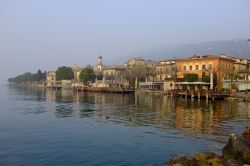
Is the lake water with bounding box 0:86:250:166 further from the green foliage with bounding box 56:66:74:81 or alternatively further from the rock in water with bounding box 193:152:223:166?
the green foliage with bounding box 56:66:74:81

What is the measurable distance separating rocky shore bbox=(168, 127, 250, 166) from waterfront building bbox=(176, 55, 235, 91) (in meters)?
69.2

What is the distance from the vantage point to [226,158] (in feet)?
58.3

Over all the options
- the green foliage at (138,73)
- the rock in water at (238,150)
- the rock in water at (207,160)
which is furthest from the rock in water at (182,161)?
the green foliage at (138,73)

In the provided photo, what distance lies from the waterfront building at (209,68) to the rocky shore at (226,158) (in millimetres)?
69236

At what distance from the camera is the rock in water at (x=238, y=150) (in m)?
17.9

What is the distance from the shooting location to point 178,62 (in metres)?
102

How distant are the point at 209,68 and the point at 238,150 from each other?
75607 millimetres

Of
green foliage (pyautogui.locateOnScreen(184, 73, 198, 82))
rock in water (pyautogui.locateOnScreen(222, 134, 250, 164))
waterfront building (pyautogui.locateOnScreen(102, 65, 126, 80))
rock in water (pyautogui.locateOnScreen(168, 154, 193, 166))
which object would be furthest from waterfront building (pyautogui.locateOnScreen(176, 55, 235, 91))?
rock in water (pyautogui.locateOnScreen(168, 154, 193, 166))

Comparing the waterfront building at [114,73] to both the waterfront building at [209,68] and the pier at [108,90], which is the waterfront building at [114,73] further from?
the waterfront building at [209,68]

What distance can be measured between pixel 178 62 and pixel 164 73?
17.9 m

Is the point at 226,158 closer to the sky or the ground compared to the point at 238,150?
closer to the ground

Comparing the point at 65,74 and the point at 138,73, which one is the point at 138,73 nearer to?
the point at 138,73

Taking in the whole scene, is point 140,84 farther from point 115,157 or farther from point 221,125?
point 115,157

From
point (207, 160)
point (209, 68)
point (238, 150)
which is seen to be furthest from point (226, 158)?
point (209, 68)
